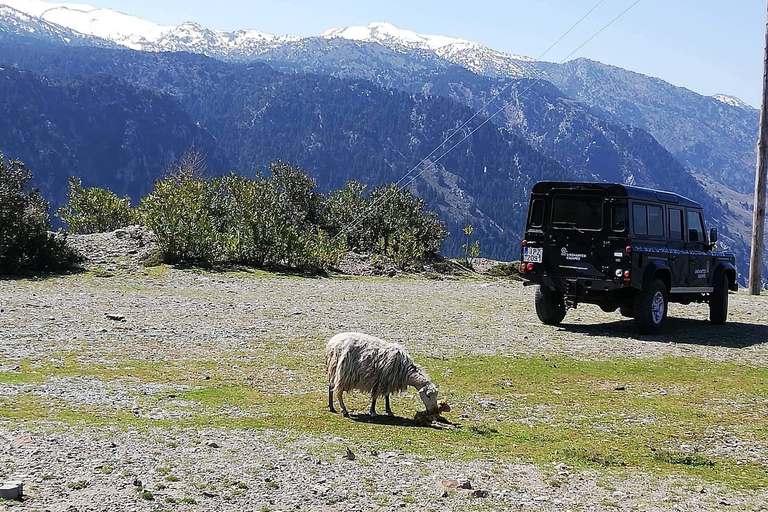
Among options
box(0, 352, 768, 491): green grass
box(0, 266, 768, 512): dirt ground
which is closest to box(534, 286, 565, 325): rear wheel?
box(0, 266, 768, 512): dirt ground

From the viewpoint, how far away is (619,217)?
17.9m

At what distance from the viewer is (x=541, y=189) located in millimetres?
19172

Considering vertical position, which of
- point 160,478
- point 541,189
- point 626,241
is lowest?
point 160,478

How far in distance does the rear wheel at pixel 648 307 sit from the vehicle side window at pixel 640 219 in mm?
1343

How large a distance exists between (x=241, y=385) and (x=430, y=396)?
3.28 m

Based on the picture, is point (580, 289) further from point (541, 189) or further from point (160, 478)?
point (160, 478)

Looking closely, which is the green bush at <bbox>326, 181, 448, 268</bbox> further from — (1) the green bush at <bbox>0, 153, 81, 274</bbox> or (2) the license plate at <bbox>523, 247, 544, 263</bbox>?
(2) the license plate at <bbox>523, 247, 544, 263</bbox>

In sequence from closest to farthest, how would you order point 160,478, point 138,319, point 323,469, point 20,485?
point 20,485, point 160,478, point 323,469, point 138,319

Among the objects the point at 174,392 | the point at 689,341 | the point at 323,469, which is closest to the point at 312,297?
the point at 689,341

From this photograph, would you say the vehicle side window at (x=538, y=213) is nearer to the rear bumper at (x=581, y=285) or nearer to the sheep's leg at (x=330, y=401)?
the rear bumper at (x=581, y=285)

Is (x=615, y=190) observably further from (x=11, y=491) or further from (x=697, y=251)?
(x=11, y=491)

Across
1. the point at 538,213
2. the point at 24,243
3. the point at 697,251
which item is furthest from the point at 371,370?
the point at 24,243

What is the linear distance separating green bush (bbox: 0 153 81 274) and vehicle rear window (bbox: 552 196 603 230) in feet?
59.7

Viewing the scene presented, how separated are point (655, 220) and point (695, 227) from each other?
2465 millimetres
